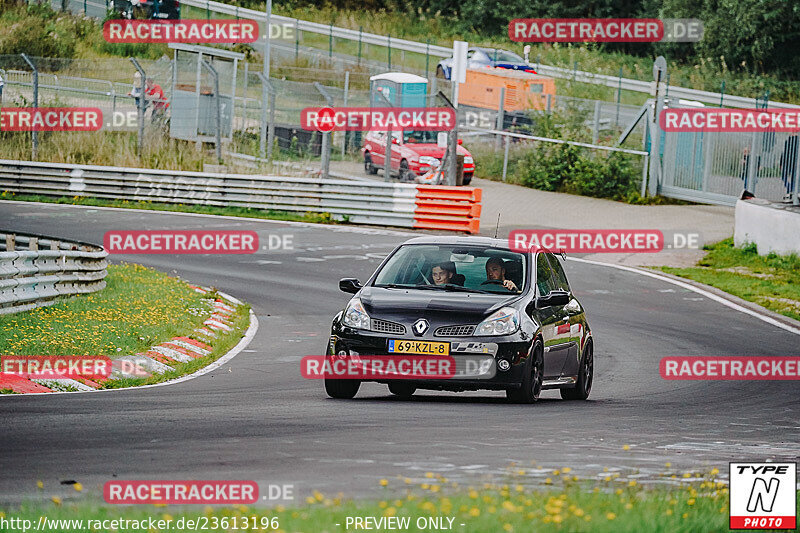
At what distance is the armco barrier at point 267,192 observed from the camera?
28.9m

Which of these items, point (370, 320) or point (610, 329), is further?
point (610, 329)

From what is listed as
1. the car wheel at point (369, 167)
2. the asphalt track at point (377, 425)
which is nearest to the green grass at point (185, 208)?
the car wheel at point (369, 167)

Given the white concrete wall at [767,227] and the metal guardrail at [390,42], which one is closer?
the white concrete wall at [767,227]

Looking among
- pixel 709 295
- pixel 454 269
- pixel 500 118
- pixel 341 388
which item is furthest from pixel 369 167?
pixel 341 388

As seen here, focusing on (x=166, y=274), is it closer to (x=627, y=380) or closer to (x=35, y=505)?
(x=627, y=380)

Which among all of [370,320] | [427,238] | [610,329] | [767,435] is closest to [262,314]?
[610,329]

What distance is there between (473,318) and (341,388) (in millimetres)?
1353

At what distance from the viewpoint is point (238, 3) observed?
69.2 m

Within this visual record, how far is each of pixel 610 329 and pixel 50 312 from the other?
7587mm

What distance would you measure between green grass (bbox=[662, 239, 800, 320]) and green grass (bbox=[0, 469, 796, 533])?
1394 centimetres

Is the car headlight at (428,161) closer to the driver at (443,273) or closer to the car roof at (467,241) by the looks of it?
the car roof at (467,241)

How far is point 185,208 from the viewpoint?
31172mm

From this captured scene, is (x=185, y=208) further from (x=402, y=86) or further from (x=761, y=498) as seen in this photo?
(x=761, y=498)

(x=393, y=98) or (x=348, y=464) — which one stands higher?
(x=393, y=98)
